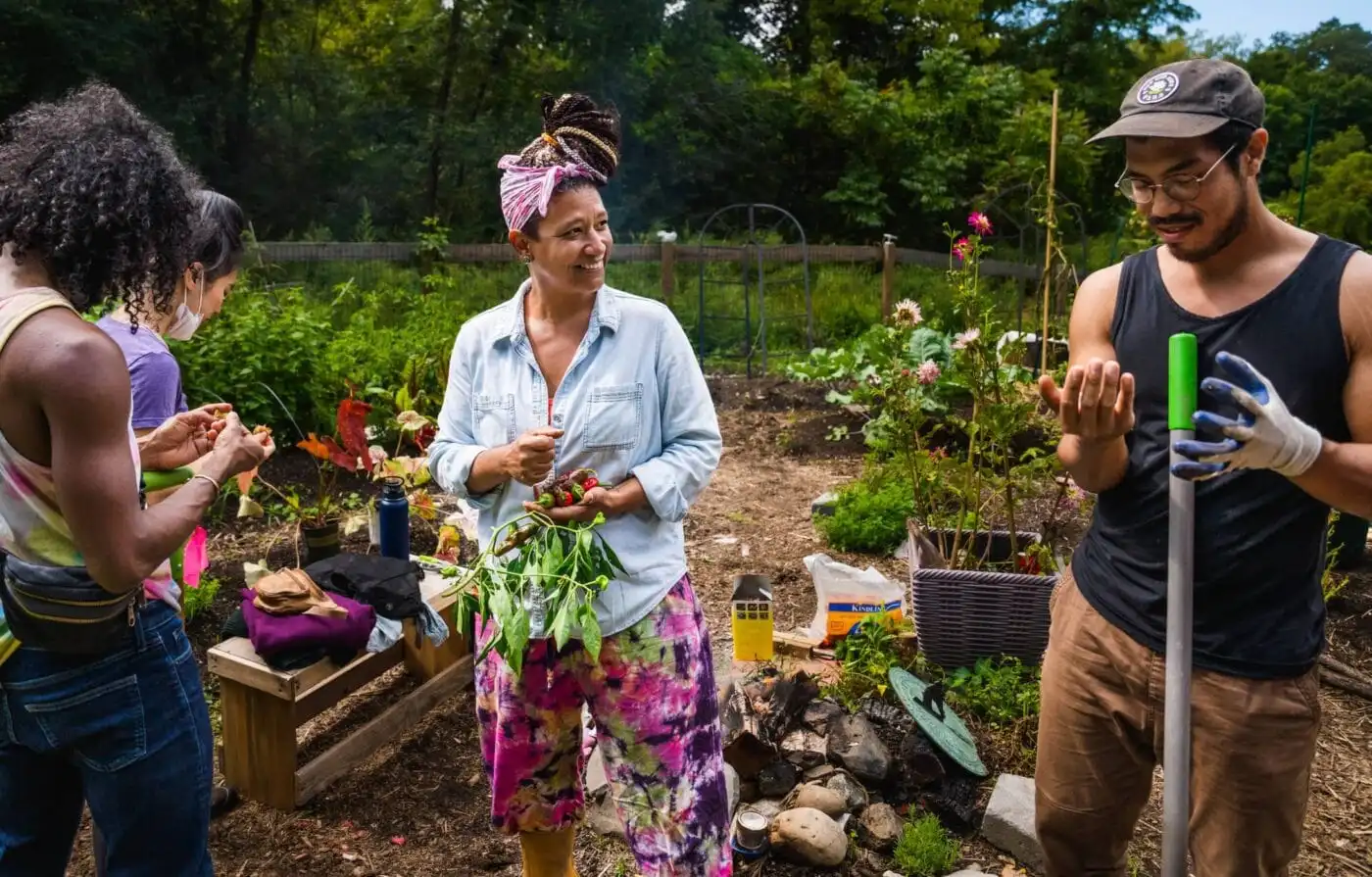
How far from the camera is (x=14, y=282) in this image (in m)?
1.64

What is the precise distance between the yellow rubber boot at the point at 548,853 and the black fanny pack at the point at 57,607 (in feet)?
3.71

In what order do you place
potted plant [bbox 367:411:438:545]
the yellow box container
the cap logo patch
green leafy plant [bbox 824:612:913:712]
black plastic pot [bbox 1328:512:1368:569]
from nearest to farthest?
the cap logo patch, green leafy plant [bbox 824:612:913:712], the yellow box container, potted plant [bbox 367:411:438:545], black plastic pot [bbox 1328:512:1368:569]

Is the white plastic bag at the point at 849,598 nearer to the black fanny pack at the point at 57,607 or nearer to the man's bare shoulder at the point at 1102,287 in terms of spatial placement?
the man's bare shoulder at the point at 1102,287

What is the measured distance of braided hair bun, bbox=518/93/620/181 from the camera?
7.44 feet

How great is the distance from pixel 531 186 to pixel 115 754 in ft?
4.51

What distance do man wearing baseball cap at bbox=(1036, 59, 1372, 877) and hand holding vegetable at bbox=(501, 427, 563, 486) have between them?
1.01 m

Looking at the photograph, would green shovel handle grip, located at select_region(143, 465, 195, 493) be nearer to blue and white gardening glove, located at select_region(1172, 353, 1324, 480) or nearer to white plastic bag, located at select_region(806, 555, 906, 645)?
blue and white gardening glove, located at select_region(1172, 353, 1324, 480)

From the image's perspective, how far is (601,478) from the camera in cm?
228

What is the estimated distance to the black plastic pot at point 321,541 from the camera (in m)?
4.34

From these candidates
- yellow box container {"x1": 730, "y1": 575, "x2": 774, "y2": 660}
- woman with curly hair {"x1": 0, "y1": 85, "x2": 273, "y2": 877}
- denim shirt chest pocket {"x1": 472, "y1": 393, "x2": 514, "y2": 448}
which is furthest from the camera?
yellow box container {"x1": 730, "y1": 575, "x2": 774, "y2": 660}

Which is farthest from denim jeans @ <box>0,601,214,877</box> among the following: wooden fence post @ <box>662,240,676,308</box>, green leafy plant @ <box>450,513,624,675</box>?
wooden fence post @ <box>662,240,676,308</box>

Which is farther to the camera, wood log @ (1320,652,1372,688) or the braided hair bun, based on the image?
wood log @ (1320,652,1372,688)

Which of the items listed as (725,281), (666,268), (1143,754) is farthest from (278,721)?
(725,281)

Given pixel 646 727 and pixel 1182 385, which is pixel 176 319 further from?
pixel 1182 385
